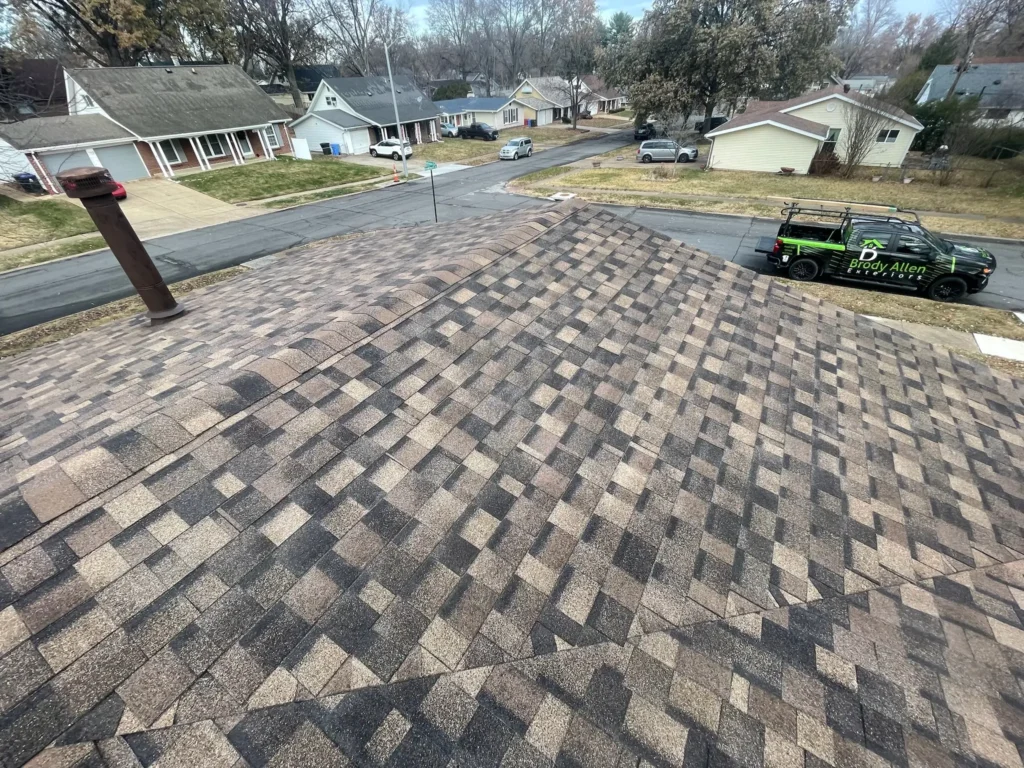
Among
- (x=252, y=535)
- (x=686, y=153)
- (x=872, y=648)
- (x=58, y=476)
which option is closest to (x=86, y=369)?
(x=58, y=476)

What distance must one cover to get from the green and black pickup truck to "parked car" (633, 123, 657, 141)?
36359 mm

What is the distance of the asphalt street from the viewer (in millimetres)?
15156

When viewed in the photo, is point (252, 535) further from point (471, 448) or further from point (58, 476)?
point (471, 448)

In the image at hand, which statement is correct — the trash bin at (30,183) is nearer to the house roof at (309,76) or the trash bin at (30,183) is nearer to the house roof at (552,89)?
the house roof at (309,76)

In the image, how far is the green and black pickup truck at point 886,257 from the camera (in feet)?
42.4

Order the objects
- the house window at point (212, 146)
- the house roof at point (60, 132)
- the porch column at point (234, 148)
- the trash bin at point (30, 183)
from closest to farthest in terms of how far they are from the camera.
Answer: the house roof at point (60, 132), the trash bin at point (30, 183), the house window at point (212, 146), the porch column at point (234, 148)

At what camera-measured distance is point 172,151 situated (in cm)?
3067

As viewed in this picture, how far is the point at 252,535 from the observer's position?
283cm

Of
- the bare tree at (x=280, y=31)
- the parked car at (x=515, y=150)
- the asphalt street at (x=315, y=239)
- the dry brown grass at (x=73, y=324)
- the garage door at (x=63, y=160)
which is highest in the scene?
the bare tree at (x=280, y=31)

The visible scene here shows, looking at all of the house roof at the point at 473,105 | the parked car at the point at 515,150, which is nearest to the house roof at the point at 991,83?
the parked car at the point at 515,150

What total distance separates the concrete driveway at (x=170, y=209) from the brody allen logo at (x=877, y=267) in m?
28.8

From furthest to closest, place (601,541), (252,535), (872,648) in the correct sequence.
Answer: (601,541), (872,648), (252,535)

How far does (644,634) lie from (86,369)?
8.06 meters

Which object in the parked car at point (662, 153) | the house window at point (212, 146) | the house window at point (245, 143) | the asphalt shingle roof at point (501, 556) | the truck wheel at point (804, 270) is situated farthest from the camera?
the parked car at point (662, 153)
